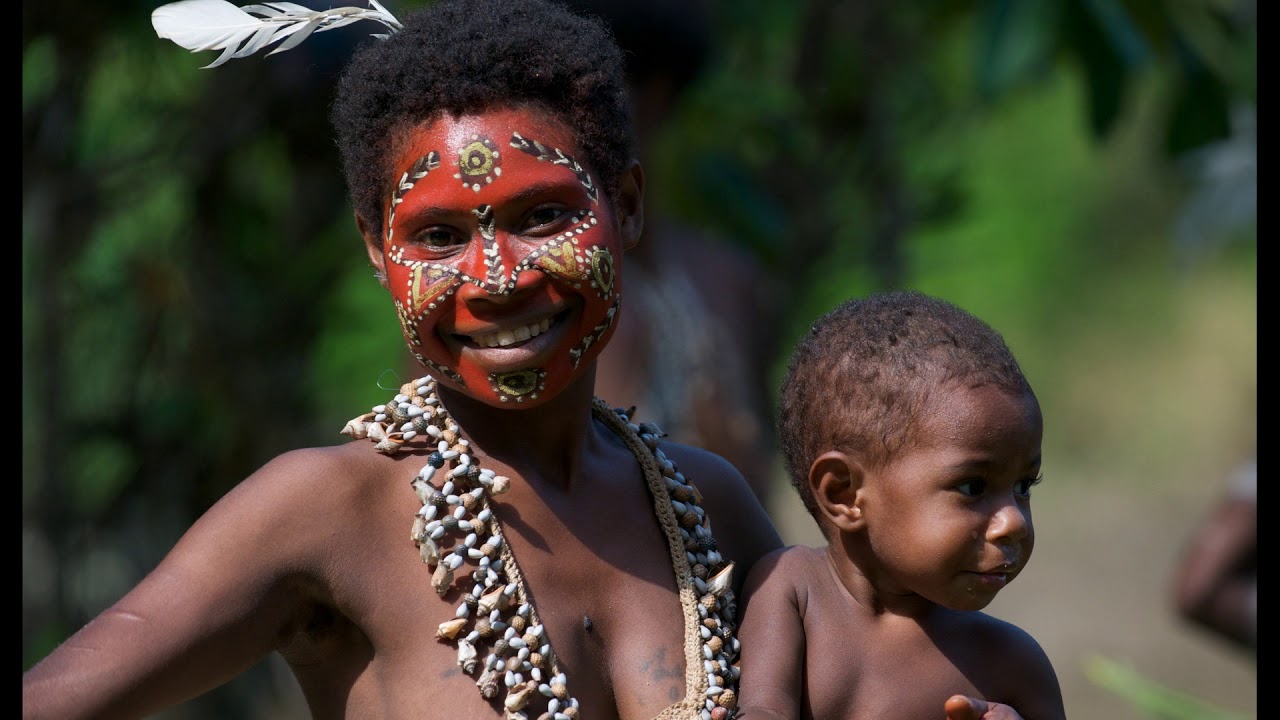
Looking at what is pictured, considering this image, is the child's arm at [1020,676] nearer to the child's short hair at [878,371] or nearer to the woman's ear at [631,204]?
the child's short hair at [878,371]

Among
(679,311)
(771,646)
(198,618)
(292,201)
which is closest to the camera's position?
(198,618)

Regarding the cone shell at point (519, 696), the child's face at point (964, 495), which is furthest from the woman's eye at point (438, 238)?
the child's face at point (964, 495)

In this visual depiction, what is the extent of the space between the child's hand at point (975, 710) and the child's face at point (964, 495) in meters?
0.15

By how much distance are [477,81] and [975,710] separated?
1223mm

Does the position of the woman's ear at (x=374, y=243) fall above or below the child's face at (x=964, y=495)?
above

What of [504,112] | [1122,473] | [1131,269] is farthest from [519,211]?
[1122,473]

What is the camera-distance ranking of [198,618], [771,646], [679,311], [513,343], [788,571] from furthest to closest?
[679,311]
[788,571]
[771,646]
[513,343]
[198,618]

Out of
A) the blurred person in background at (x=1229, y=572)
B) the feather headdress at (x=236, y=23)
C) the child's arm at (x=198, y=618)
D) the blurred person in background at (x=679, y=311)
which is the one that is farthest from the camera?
the blurred person in background at (x=1229, y=572)

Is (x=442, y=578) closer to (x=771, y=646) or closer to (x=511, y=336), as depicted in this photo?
(x=511, y=336)

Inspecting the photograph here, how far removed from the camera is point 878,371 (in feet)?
Answer: 8.36

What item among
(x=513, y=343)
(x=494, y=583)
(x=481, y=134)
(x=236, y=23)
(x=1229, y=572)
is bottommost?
(x=1229, y=572)

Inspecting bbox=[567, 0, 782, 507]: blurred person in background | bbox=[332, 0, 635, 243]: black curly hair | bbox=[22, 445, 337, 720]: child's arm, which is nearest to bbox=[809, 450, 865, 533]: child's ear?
bbox=[332, 0, 635, 243]: black curly hair

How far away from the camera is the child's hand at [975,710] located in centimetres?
245

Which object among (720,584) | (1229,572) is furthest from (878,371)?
(1229,572)
